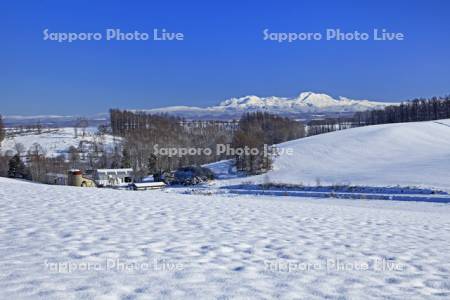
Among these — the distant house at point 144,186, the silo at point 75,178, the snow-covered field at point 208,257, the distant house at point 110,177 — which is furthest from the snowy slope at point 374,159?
the snow-covered field at point 208,257

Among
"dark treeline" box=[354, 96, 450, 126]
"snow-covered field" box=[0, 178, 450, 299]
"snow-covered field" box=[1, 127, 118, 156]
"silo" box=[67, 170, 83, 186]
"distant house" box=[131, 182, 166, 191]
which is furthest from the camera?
"dark treeline" box=[354, 96, 450, 126]

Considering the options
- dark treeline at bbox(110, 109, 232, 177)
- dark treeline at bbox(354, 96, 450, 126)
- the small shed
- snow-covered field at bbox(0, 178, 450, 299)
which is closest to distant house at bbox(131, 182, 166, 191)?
the small shed

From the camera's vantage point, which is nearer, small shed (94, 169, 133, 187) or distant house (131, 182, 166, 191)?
distant house (131, 182, 166, 191)

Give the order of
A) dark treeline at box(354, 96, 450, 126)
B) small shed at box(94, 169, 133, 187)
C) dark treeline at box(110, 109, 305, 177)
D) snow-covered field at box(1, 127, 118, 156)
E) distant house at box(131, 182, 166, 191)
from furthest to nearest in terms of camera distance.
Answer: dark treeline at box(354, 96, 450, 126) → snow-covered field at box(1, 127, 118, 156) → dark treeline at box(110, 109, 305, 177) → small shed at box(94, 169, 133, 187) → distant house at box(131, 182, 166, 191)

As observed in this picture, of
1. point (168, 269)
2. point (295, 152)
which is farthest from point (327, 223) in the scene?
point (295, 152)

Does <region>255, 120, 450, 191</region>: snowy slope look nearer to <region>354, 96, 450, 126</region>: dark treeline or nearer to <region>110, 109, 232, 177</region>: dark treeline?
<region>110, 109, 232, 177</region>: dark treeline

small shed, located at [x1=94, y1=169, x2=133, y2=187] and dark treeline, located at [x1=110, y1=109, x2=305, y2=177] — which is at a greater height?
dark treeline, located at [x1=110, y1=109, x2=305, y2=177]

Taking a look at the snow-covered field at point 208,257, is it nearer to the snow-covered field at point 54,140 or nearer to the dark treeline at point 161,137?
the dark treeline at point 161,137
